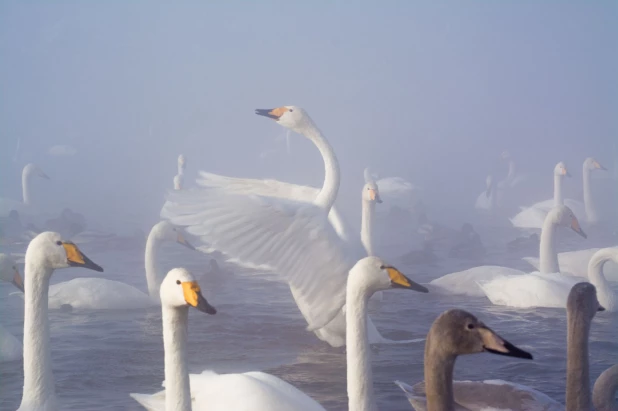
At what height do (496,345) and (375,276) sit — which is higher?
(375,276)

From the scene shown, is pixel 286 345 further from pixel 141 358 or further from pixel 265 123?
pixel 265 123

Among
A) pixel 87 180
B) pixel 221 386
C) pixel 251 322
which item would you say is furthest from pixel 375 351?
pixel 87 180

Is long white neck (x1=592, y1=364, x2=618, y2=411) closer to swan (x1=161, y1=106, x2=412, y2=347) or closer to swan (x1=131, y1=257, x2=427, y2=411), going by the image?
swan (x1=131, y1=257, x2=427, y2=411)

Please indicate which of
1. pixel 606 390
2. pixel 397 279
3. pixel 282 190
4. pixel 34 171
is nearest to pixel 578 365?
pixel 606 390

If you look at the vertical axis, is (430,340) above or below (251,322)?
above

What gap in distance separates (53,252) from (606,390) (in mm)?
2564

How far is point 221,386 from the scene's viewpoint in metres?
3.58

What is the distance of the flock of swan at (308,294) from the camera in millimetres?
3211

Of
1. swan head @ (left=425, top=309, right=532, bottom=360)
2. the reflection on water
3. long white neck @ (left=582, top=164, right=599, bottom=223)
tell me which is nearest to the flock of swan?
swan head @ (left=425, top=309, right=532, bottom=360)

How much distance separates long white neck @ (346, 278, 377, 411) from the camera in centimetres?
353

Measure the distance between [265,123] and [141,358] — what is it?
3.75 meters

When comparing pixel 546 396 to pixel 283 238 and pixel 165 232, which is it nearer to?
pixel 283 238

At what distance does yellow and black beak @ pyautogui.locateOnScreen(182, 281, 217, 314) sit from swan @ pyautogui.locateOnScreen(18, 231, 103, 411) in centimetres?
80

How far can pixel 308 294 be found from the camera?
4.98m
